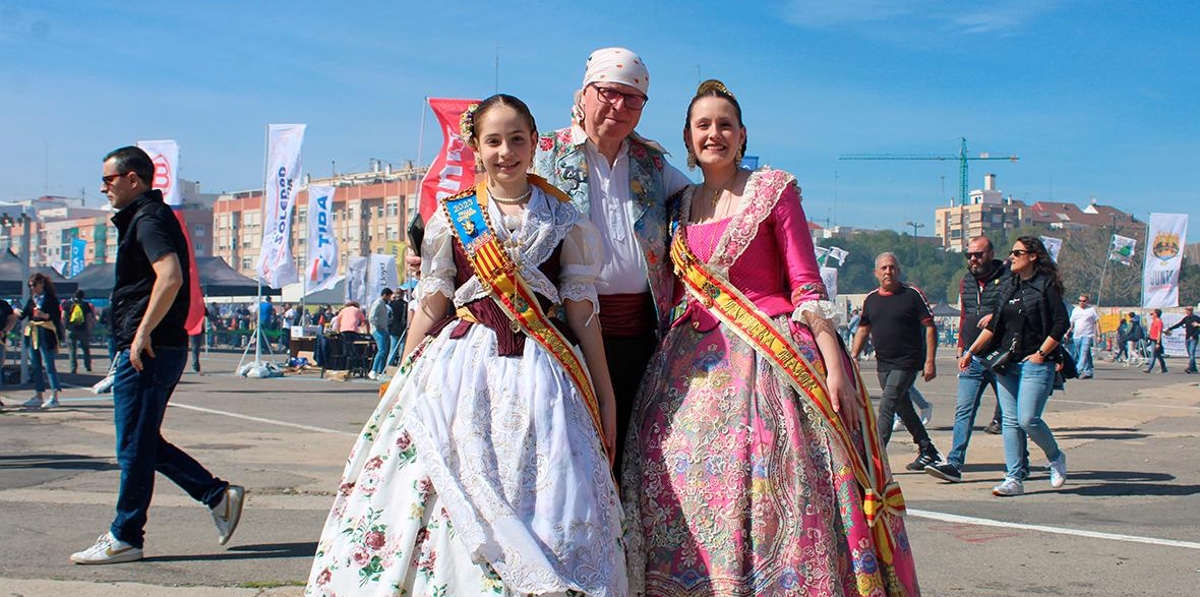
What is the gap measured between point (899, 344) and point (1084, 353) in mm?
15732

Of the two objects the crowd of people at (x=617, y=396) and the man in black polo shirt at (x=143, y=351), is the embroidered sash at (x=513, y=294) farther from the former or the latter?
the man in black polo shirt at (x=143, y=351)

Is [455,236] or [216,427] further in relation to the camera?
[216,427]

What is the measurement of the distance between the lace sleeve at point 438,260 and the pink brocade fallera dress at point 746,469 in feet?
2.43

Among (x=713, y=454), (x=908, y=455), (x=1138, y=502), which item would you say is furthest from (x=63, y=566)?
(x=908, y=455)

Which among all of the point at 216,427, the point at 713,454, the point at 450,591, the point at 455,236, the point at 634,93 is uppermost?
the point at 634,93

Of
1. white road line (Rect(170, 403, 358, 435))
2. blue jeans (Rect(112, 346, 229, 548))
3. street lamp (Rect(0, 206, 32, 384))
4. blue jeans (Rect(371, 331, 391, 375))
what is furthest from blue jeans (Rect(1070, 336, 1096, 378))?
blue jeans (Rect(112, 346, 229, 548))

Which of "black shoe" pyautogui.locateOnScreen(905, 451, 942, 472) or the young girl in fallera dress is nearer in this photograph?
the young girl in fallera dress

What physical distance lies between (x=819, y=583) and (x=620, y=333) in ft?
3.44

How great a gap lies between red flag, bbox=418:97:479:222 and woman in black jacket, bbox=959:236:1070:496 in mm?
6852

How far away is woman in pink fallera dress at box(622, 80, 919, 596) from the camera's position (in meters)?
3.34

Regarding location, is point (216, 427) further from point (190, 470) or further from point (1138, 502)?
point (1138, 502)

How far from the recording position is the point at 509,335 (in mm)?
3342

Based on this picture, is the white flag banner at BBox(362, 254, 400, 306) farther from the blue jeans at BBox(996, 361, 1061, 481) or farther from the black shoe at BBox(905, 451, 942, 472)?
the blue jeans at BBox(996, 361, 1061, 481)

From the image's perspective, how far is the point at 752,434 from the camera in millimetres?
3461
